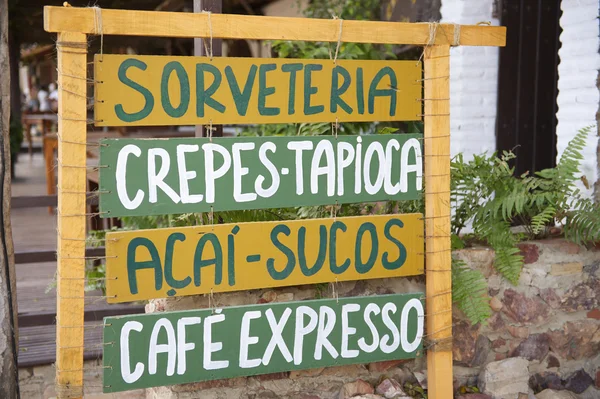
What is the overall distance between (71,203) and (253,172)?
2.30 ft

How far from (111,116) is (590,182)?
277cm

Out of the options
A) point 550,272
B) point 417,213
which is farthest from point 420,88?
point 550,272

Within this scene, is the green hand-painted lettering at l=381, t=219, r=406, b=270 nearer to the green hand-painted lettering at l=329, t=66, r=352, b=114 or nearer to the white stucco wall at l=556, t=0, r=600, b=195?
the green hand-painted lettering at l=329, t=66, r=352, b=114

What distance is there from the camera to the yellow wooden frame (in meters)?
2.64

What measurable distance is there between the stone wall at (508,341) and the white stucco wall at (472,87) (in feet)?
4.78

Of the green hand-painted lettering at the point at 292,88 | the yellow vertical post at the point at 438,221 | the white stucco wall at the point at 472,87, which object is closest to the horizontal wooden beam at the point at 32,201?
the green hand-painted lettering at the point at 292,88

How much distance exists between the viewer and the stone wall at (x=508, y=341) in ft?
11.0

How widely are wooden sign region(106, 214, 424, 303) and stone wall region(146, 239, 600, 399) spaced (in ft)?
0.89

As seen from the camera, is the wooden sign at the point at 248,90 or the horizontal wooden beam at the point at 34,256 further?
the horizontal wooden beam at the point at 34,256

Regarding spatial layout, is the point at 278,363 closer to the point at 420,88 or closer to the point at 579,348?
the point at 420,88

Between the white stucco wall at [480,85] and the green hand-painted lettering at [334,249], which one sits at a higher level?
the white stucco wall at [480,85]

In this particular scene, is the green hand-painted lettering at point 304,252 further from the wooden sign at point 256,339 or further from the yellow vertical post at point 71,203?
the yellow vertical post at point 71,203

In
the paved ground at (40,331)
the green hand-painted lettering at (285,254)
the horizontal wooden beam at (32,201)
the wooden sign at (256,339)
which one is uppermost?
the horizontal wooden beam at (32,201)

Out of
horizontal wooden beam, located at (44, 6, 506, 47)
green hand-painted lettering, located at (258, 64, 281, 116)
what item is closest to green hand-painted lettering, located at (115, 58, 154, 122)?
horizontal wooden beam, located at (44, 6, 506, 47)
